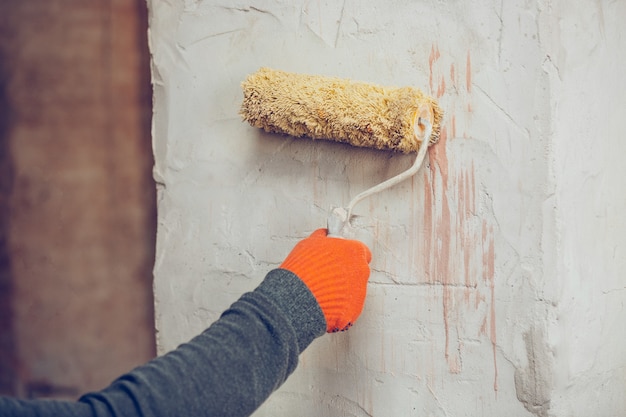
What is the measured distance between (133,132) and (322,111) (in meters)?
0.69

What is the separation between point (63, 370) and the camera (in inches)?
59.3

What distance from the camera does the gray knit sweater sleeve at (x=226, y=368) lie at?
2.12 ft

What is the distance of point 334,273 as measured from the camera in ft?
2.66

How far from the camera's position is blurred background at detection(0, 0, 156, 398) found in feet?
4.69

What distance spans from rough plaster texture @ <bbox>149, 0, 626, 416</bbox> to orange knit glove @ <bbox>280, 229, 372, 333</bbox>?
0.11 m

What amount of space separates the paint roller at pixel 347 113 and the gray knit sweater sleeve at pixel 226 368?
14 cm

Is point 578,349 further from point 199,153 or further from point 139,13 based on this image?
point 139,13

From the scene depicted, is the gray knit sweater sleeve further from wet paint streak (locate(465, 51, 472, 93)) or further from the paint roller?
wet paint streak (locate(465, 51, 472, 93))

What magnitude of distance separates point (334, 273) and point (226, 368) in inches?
7.4

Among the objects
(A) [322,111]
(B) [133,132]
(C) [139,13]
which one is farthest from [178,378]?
(C) [139,13]

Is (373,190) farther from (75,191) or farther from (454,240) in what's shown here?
(75,191)

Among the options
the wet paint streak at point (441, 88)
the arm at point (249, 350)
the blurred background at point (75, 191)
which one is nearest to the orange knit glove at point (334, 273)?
the arm at point (249, 350)

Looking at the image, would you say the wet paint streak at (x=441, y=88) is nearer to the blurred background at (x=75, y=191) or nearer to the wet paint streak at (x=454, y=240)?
the wet paint streak at (x=454, y=240)

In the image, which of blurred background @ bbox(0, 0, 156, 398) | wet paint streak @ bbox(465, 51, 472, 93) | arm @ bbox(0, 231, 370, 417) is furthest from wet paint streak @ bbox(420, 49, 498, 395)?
blurred background @ bbox(0, 0, 156, 398)
